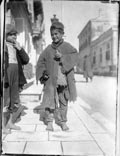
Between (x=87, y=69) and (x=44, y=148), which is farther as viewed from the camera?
(x=87, y=69)

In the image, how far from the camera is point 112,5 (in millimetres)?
2805

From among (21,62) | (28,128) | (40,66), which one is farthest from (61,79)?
(28,128)

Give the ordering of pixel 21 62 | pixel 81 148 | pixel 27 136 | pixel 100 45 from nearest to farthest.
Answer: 1. pixel 81 148
2. pixel 27 136
3. pixel 21 62
4. pixel 100 45

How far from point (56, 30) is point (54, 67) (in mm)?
512

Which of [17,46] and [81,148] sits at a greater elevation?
[17,46]

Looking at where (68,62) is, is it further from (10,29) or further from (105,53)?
(10,29)

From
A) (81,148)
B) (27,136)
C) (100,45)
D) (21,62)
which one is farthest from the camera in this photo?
(100,45)

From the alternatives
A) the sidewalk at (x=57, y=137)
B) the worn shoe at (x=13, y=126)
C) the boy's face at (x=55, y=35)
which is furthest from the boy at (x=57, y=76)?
the worn shoe at (x=13, y=126)

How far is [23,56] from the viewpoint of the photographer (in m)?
3.03

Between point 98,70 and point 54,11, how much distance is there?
1.03m

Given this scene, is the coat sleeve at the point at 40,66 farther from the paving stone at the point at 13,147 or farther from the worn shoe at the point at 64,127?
the paving stone at the point at 13,147

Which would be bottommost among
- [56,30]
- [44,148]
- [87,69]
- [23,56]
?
[44,148]

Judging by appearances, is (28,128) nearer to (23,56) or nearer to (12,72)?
(12,72)

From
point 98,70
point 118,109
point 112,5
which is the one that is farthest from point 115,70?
point 112,5
